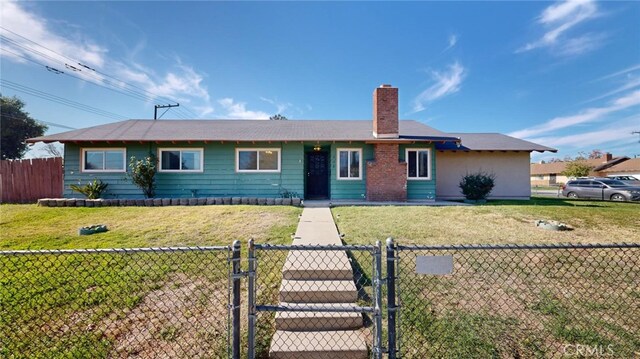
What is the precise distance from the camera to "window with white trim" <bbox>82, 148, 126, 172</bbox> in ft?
40.4

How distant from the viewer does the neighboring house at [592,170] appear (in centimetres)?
3916

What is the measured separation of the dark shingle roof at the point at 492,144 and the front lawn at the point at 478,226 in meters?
6.10

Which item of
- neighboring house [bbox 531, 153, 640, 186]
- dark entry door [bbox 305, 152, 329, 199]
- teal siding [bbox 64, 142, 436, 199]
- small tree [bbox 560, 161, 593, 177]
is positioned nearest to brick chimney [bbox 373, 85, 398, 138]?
teal siding [bbox 64, 142, 436, 199]

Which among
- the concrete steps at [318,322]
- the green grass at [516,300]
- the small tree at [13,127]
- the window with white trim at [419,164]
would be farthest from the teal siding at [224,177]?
the small tree at [13,127]

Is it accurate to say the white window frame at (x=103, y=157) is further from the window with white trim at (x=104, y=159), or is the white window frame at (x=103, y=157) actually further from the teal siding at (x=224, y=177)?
the teal siding at (x=224, y=177)

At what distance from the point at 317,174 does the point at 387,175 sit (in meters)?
3.41

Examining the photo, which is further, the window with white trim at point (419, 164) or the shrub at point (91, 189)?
the window with white trim at point (419, 164)

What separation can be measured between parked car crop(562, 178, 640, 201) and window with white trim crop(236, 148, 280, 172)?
18.8 m

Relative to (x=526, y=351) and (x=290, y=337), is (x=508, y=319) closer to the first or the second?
(x=526, y=351)

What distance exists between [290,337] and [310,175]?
10.9 m

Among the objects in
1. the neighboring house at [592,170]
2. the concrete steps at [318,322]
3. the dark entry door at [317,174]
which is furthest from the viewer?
the neighboring house at [592,170]

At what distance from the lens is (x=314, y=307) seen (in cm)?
234

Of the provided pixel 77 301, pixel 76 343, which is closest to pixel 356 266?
pixel 76 343

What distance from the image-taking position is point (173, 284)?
3822 mm
